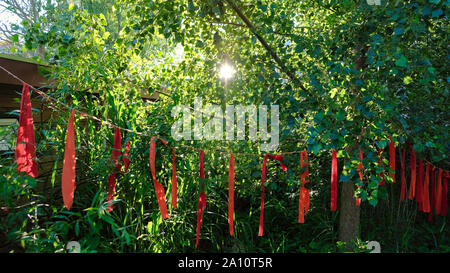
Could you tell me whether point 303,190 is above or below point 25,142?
below

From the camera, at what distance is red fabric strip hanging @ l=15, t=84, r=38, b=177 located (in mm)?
1972

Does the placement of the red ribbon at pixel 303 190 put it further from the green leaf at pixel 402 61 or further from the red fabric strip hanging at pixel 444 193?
the red fabric strip hanging at pixel 444 193

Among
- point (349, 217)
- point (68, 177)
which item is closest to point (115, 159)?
point (68, 177)

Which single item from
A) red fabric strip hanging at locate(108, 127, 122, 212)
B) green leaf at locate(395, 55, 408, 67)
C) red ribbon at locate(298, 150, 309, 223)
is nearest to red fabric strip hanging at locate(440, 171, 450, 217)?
red ribbon at locate(298, 150, 309, 223)

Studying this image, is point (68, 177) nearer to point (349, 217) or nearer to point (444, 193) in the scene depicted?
point (349, 217)

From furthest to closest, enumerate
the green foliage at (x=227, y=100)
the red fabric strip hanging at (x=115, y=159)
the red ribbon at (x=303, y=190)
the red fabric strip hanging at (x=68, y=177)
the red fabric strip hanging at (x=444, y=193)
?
the red fabric strip hanging at (x=444, y=193) < the red ribbon at (x=303, y=190) < the red fabric strip hanging at (x=115, y=159) < the green foliage at (x=227, y=100) < the red fabric strip hanging at (x=68, y=177)

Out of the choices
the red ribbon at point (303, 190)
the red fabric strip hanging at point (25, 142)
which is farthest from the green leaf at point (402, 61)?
the red fabric strip hanging at point (25, 142)

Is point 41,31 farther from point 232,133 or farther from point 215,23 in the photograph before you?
point 232,133

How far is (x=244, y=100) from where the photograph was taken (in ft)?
10.2

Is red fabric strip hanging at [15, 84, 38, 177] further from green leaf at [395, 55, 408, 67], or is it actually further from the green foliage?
green leaf at [395, 55, 408, 67]

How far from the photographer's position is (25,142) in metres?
1.96

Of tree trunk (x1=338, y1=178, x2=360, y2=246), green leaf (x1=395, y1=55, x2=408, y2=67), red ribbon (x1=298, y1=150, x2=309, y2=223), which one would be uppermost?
green leaf (x1=395, y1=55, x2=408, y2=67)

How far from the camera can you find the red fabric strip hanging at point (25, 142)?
1.97m
